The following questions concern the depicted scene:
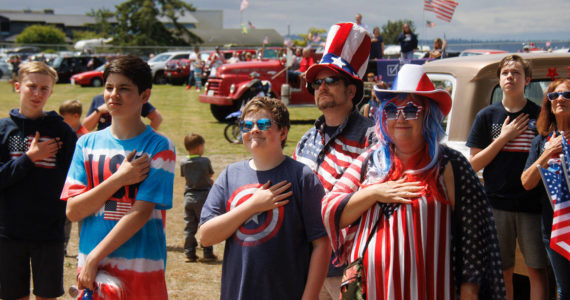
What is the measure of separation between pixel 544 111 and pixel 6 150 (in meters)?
3.52

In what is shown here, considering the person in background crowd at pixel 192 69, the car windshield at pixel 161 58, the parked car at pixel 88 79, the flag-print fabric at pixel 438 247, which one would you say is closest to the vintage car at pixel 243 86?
the person in background crowd at pixel 192 69

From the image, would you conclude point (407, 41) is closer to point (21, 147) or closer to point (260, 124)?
point (21, 147)

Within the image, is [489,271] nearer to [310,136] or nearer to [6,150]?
[310,136]

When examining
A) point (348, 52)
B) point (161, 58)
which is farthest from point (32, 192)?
point (161, 58)

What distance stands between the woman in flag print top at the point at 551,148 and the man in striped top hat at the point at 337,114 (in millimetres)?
1250

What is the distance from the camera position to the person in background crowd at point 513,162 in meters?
3.91

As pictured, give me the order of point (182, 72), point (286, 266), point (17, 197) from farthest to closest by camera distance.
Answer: point (182, 72), point (17, 197), point (286, 266)

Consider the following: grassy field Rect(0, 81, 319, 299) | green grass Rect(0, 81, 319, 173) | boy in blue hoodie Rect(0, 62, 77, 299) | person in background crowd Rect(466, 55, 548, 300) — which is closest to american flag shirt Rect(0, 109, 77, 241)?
boy in blue hoodie Rect(0, 62, 77, 299)

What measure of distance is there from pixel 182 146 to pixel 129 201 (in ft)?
A: 33.4

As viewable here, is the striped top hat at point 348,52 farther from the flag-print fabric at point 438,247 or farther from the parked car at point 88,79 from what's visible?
the parked car at point 88,79

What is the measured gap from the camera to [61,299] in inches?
191

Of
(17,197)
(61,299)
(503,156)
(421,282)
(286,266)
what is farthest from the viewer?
(61,299)

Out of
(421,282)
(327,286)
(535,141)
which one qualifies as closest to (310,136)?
(327,286)

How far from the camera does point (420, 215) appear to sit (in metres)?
2.23
